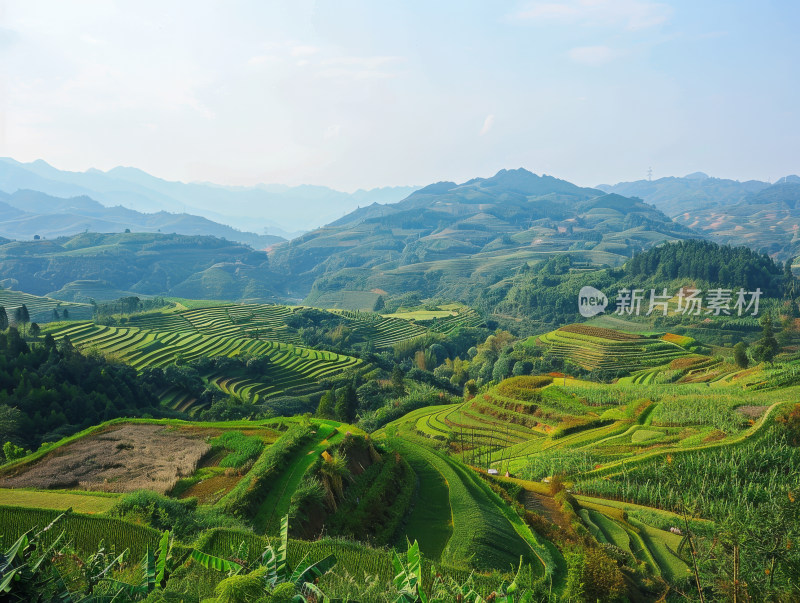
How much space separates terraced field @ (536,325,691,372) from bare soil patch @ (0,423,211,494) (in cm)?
5434

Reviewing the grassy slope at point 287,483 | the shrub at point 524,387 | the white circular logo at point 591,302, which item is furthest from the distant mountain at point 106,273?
the grassy slope at point 287,483

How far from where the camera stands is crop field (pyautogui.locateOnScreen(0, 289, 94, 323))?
8512 centimetres

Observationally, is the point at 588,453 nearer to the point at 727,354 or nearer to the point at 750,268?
the point at 727,354

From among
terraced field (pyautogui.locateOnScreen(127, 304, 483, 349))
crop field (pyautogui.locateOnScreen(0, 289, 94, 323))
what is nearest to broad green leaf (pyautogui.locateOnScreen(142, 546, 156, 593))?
terraced field (pyautogui.locateOnScreen(127, 304, 483, 349))

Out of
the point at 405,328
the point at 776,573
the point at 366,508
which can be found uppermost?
the point at 776,573

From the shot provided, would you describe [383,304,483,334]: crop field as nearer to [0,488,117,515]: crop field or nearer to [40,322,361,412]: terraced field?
[40,322,361,412]: terraced field

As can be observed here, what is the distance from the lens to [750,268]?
332 ft

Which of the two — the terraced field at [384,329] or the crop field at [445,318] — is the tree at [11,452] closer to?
the terraced field at [384,329]

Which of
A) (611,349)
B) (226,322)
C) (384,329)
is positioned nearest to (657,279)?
(611,349)

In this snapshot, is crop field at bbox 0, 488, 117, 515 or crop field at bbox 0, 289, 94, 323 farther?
crop field at bbox 0, 289, 94, 323

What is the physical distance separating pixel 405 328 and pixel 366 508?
8285cm

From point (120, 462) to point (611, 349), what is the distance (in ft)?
204

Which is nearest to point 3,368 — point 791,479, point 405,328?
point 791,479

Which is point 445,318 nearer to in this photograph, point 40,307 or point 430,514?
point 40,307
